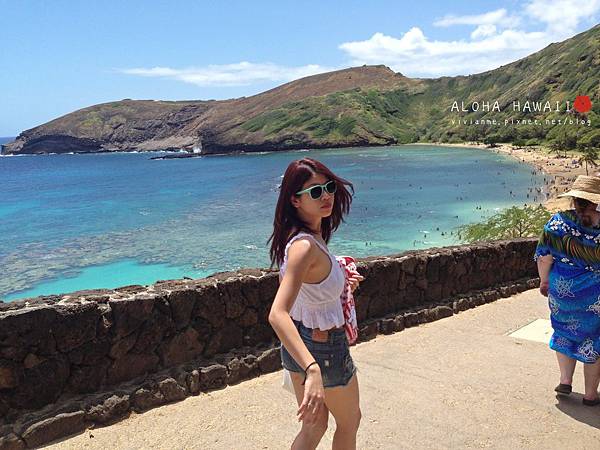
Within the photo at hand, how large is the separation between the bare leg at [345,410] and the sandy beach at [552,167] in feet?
98.1

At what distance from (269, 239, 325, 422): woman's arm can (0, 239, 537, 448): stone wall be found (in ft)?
7.07

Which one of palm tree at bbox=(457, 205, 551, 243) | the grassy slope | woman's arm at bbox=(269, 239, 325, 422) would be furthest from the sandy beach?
woman's arm at bbox=(269, 239, 325, 422)

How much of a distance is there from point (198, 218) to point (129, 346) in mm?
38124

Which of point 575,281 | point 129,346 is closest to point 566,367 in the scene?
point 575,281

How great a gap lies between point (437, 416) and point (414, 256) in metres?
2.56

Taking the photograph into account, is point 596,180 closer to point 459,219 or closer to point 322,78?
point 459,219

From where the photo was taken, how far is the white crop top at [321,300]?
2.52 metres

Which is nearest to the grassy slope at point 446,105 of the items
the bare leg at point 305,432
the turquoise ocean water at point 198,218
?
the turquoise ocean water at point 198,218

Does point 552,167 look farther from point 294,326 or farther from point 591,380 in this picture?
point 294,326

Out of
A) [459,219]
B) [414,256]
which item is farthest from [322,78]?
[414,256]

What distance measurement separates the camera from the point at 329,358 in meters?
2.55

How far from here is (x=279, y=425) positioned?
3979 millimetres

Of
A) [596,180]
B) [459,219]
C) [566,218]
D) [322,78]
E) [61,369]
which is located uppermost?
[322,78]

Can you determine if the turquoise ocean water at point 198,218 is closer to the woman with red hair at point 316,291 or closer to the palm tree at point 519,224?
the palm tree at point 519,224
